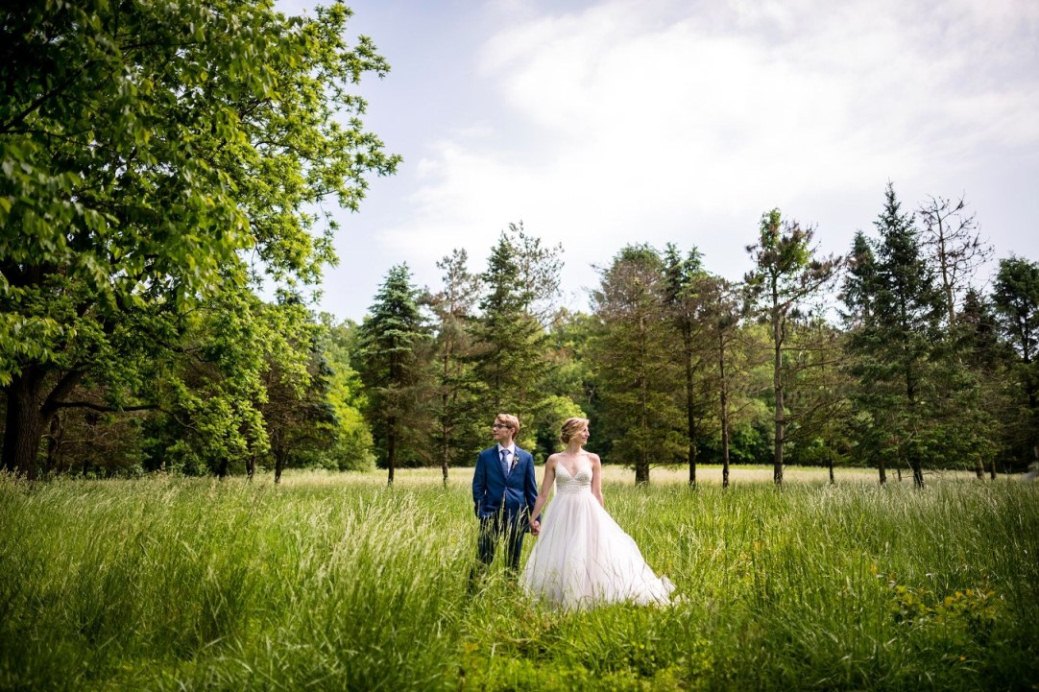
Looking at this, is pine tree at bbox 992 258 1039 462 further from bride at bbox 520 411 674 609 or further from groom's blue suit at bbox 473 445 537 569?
groom's blue suit at bbox 473 445 537 569

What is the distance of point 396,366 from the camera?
69.2 ft

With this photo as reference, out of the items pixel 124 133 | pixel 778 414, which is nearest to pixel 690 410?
pixel 778 414

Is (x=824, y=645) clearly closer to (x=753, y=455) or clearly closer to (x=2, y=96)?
(x=2, y=96)

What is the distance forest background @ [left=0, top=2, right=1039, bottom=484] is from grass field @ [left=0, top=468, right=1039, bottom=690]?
242 centimetres

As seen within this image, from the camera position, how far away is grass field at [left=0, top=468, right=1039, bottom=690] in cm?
341

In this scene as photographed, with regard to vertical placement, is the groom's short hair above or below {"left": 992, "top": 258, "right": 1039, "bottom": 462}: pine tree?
below

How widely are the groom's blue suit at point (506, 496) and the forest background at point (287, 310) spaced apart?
332 cm

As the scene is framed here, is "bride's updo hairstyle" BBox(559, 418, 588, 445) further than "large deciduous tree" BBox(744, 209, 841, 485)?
No

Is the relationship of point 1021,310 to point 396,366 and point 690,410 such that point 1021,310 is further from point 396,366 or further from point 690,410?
point 396,366

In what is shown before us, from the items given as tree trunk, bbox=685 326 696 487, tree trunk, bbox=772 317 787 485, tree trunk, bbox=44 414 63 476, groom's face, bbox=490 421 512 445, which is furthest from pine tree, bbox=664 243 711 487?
tree trunk, bbox=44 414 63 476

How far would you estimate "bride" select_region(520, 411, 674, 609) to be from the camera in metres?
5.33

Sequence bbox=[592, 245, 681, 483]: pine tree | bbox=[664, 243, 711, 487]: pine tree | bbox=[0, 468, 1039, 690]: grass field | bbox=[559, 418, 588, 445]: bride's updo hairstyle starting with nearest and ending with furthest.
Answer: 1. bbox=[0, 468, 1039, 690]: grass field
2. bbox=[559, 418, 588, 445]: bride's updo hairstyle
3. bbox=[664, 243, 711, 487]: pine tree
4. bbox=[592, 245, 681, 483]: pine tree

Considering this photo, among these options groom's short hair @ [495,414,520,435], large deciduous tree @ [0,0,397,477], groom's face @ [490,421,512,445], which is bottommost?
groom's face @ [490,421,512,445]

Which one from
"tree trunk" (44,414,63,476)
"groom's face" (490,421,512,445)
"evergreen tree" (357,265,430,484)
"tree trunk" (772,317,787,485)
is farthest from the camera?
"evergreen tree" (357,265,430,484)
